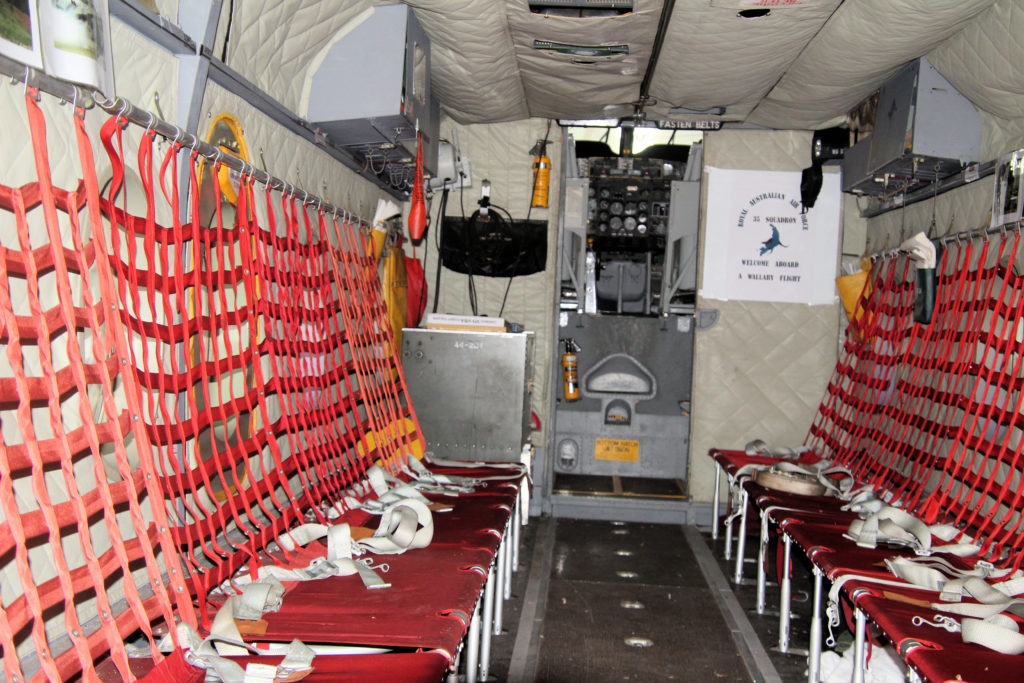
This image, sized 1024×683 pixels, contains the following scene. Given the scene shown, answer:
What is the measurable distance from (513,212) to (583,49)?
1561 millimetres

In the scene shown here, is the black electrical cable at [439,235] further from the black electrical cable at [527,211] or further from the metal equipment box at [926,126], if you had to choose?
the metal equipment box at [926,126]

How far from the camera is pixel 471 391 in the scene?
3863mm

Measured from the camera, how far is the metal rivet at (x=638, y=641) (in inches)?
124

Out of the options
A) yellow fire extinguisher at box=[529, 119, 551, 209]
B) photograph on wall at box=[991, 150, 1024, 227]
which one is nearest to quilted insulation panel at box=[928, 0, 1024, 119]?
photograph on wall at box=[991, 150, 1024, 227]

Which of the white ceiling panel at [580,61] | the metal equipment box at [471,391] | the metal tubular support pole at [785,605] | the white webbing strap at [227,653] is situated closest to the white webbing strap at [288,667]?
the white webbing strap at [227,653]

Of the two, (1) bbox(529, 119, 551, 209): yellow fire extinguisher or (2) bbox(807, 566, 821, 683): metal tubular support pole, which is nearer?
(2) bbox(807, 566, 821, 683): metal tubular support pole

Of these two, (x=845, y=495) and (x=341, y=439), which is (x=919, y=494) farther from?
(x=341, y=439)

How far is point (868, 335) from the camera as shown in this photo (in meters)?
4.21

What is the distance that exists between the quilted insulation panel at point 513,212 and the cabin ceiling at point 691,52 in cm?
37

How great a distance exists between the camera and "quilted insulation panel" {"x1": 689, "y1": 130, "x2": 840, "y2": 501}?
4.95 metres

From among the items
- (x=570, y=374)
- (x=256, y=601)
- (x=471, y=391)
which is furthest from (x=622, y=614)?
(x=256, y=601)

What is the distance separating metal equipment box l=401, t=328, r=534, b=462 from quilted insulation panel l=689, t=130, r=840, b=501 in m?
1.74

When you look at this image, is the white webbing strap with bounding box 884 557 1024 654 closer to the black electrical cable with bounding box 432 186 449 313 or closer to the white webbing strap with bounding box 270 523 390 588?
the white webbing strap with bounding box 270 523 390 588

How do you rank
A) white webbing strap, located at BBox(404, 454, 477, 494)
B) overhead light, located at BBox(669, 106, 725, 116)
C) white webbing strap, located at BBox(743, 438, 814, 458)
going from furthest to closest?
overhead light, located at BBox(669, 106, 725, 116) → white webbing strap, located at BBox(743, 438, 814, 458) → white webbing strap, located at BBox(404, 454, 477, 494)
